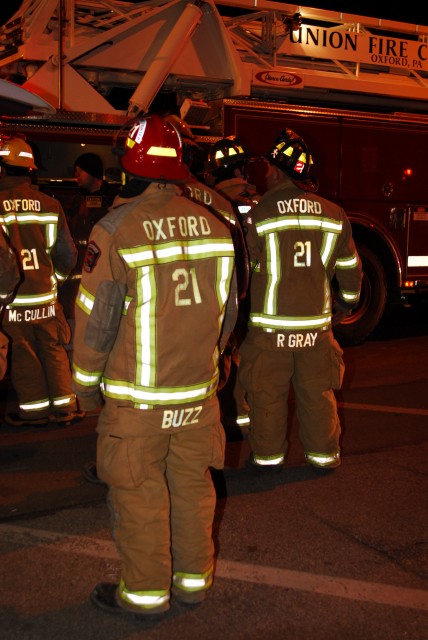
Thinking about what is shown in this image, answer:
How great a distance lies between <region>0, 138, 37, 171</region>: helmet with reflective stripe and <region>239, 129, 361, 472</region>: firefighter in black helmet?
1728 millimetres

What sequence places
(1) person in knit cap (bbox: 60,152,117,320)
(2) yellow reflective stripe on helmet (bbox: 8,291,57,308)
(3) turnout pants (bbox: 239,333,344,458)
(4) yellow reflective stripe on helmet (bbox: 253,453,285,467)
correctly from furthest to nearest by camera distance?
(1) person in knit cap (bbox: 60,152,117,320) → (2) yellow reflective stripe on helmet (bbox: 8,291,57,308) → (4) yellow reflective stripe on helmet (bbox: 253,453,285,467) → (3) turnout pants (bbox: 239,333,344,458)

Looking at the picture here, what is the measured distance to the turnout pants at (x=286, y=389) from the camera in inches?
186

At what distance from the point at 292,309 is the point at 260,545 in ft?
4.46

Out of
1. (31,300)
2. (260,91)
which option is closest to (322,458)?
(31,300)

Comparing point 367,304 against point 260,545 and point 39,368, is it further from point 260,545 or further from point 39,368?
point 260,545

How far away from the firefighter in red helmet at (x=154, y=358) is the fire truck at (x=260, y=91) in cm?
383

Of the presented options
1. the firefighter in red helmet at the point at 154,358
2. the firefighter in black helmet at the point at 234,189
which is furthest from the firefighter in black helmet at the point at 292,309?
the firefighter in red helmet at the point at 154,358

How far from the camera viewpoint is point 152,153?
3.15 metres

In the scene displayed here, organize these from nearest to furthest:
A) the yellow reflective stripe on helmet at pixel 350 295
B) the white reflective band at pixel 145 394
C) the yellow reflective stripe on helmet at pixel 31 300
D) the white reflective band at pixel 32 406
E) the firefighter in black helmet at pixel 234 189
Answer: the white reflective band at pixel 145 394 → the yellow reflective stripe on helmet at pixel 350 295 → the firefighter in black helmet at pixel 234 189 → the yellow reflective stripe on helmet at pixel 31 300 → the white reflective band at pixel 32 406

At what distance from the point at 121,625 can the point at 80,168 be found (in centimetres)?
441

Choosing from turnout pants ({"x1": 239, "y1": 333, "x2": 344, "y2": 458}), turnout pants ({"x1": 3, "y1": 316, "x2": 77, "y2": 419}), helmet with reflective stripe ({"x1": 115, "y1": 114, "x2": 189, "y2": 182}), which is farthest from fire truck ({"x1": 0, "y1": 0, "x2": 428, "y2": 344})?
helmet with reflective stripe ({"x1": 115, "y1": 114, "x2": 189, "y2": 182})

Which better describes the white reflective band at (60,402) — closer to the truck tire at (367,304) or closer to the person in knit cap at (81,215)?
the person in knit cap at (81,215)

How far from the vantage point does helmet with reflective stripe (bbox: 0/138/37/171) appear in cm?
544

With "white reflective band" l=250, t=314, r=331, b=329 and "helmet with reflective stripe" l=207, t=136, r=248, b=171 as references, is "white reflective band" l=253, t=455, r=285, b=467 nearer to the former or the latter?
"white reflective band" l=250, t=314, r=331, b=329
